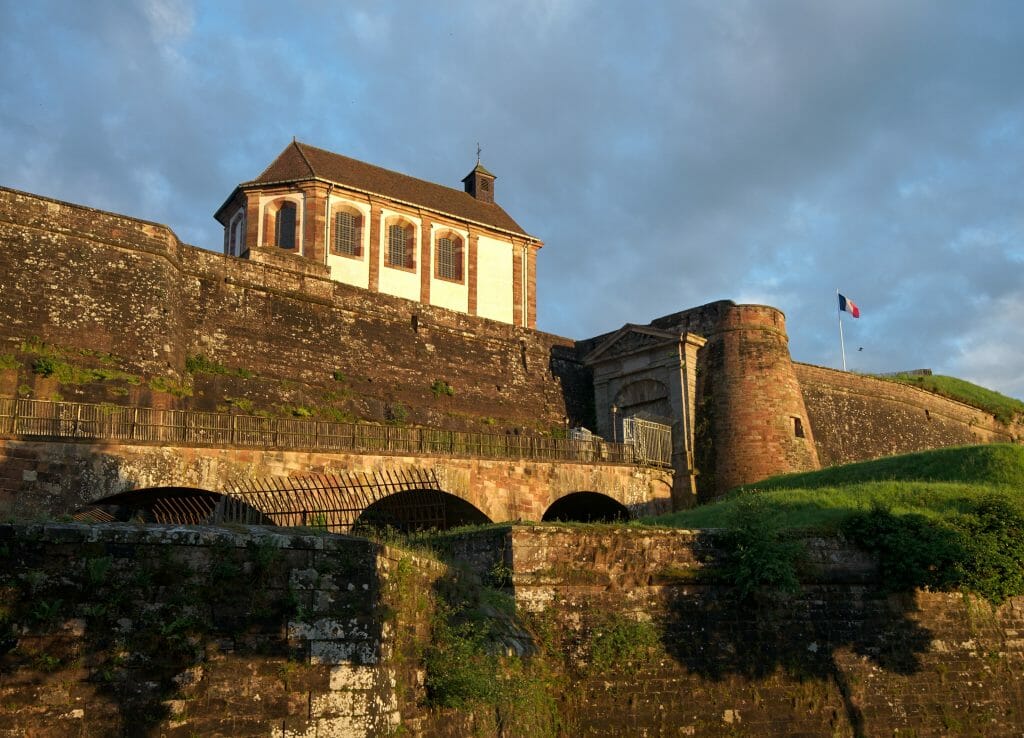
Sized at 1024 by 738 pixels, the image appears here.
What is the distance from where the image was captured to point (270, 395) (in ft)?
80.4

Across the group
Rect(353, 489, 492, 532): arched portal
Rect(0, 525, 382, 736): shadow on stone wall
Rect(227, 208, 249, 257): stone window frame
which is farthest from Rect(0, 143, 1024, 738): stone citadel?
Rect(353, 489, 492, 532): arched portal

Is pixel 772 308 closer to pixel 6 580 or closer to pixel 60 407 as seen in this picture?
pixel 60 407

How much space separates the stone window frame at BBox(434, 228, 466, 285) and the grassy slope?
58.3 ft

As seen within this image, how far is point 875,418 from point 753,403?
27.7 feet

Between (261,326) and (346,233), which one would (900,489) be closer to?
(261,326)

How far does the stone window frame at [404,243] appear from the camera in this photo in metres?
38.2

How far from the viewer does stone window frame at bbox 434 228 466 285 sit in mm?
39562

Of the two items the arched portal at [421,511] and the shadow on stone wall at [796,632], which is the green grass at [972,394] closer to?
the arched portal at [421,511]

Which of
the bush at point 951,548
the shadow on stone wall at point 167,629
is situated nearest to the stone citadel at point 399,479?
the shadow on stone wall at point 167,629

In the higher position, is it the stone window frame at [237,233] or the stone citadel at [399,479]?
the stone window frame at [237,233]

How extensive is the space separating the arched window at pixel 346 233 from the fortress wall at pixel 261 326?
790 cm

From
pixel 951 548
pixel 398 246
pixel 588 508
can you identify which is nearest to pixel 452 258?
pixel 398 246

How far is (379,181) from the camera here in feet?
131

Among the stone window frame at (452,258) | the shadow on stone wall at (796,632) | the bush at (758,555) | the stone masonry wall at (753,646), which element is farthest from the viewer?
the stone window frame at (452,258)
